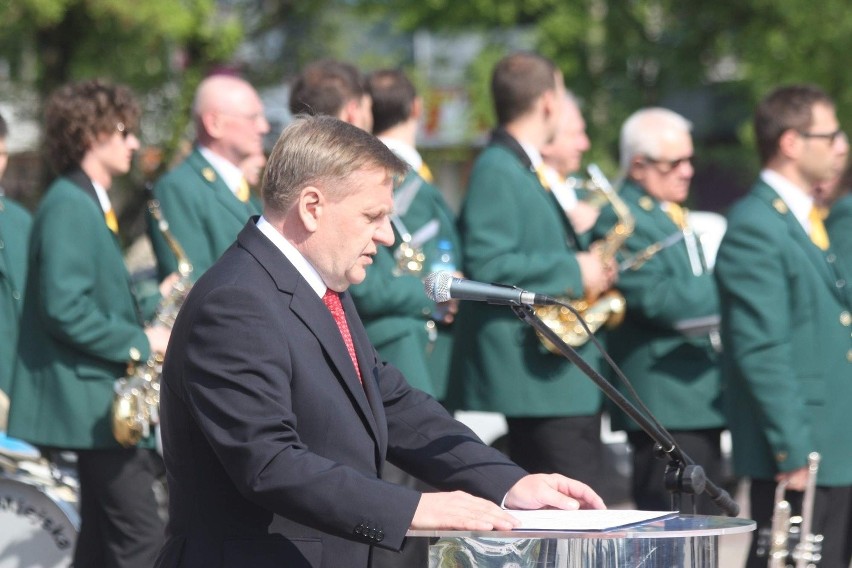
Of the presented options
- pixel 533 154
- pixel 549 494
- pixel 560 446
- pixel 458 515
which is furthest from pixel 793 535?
pixel 458 515

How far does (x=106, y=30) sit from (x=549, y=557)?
34.3 ft

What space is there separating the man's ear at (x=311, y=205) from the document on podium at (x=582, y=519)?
0.78 meters

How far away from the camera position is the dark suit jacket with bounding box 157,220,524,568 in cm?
307

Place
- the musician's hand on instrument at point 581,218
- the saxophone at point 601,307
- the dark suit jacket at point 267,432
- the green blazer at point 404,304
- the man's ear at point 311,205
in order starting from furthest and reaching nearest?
the musician's hand on instrument at point 581,218 → the saxophone at point 601,307 → the green blazer at point 404,304 → the man's ear at point 311,205 → the dark suit jacket at point 267,432

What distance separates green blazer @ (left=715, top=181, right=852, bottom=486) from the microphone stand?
1652mm

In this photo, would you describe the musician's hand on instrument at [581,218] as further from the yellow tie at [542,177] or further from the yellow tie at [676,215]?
the yellow tie at [676,215]

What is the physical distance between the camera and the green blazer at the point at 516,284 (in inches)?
238

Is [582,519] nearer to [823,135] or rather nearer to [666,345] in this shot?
[823,135]

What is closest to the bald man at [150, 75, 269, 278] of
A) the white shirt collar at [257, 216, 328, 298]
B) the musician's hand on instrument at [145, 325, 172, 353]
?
the musician's hand on instrument at [145, 325, 172, 353]

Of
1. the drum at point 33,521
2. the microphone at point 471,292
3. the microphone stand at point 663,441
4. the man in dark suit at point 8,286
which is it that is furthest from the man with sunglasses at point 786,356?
the man in dark suit at point 8,286

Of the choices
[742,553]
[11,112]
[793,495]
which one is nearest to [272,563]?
[793,495]

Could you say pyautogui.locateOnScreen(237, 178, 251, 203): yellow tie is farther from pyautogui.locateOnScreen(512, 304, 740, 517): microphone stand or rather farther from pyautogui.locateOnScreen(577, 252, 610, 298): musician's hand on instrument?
pyautogui.locateOnScreen(512, 304, 740, 517): microphone stand

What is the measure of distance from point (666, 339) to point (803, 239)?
94cm

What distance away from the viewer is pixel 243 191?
6215mm
